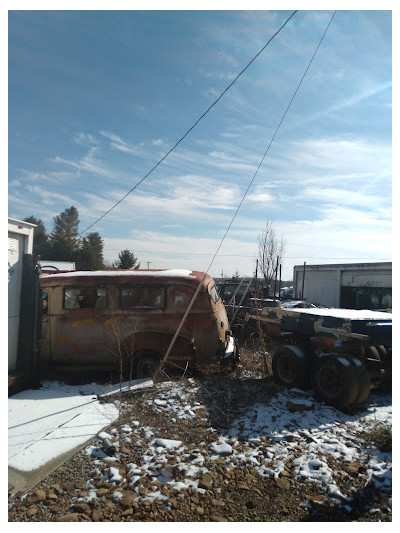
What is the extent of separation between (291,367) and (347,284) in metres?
19.8

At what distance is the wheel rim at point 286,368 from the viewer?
6211 mm

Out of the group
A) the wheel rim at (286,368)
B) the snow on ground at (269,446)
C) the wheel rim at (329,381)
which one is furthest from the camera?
the wheel rim at (286,368)

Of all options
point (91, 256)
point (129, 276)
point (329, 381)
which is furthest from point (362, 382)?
point (91, 256)

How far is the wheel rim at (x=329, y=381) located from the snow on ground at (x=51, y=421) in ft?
9.68

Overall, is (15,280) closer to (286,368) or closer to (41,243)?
A: (286,368)

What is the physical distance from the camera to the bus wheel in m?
6.48

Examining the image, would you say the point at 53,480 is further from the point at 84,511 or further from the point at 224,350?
the point at 224,350

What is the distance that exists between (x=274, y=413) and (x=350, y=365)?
4.53 feet

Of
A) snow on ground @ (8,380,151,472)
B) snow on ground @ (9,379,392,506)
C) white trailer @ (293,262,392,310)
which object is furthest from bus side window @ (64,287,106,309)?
white trailer @ (293,262,392,310)

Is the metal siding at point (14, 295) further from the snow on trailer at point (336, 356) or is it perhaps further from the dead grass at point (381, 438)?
the dead grass at point (381, 438)

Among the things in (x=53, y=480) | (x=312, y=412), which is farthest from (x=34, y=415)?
(x=312, y=412)

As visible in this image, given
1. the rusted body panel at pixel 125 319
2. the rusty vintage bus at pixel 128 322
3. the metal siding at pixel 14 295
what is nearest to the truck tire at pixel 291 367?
the rusty vintage bus at pixel 128 322

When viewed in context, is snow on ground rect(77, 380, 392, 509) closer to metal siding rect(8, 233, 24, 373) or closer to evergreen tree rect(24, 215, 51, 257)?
metal siding rect(8, 233, 24, 373)

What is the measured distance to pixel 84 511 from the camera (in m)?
Answer: 2.93
